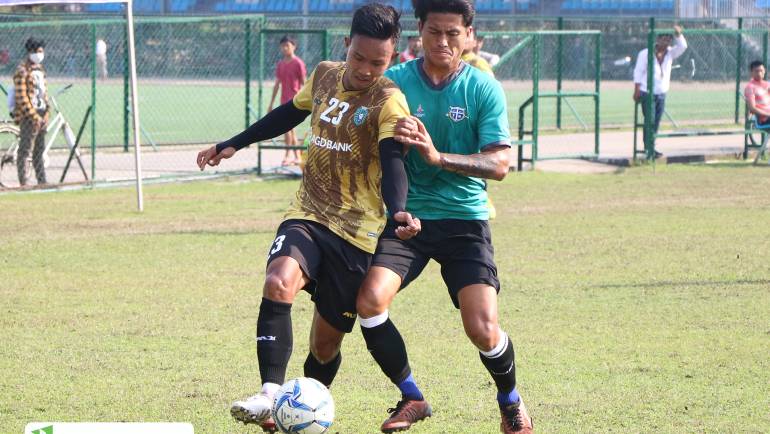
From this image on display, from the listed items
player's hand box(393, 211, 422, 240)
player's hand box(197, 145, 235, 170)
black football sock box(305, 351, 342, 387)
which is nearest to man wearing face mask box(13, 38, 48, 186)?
player's hand box(197, 145, 235, 170)

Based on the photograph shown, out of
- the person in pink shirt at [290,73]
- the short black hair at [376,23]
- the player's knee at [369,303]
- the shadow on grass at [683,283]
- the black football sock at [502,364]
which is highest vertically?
the short black hair at [376,23]

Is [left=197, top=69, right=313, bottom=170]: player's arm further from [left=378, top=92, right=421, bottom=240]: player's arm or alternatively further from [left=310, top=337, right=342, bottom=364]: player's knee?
[left=310, top=337, right=342, bottom=364]: player's knee

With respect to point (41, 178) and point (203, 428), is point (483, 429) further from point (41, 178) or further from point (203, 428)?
point (41, 178)

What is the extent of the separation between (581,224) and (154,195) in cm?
555

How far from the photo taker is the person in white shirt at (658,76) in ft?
65.9

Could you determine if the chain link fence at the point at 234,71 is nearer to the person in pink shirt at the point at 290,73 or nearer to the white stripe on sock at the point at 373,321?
the person in pink shirt at the point at 290,73

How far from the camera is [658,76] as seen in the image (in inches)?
797

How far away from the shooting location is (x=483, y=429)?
18.7 ft

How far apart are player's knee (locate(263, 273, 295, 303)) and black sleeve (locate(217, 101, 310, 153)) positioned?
84 cm

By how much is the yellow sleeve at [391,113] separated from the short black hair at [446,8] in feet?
1.39

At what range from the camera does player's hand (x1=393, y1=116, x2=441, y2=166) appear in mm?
5184

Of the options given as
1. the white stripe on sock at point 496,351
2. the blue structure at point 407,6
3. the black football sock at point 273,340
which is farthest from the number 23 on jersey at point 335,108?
the blue structure at point 407,6

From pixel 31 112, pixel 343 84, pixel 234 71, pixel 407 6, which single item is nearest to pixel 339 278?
pixel 343 84

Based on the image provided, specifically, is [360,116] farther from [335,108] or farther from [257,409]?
[257,409]
